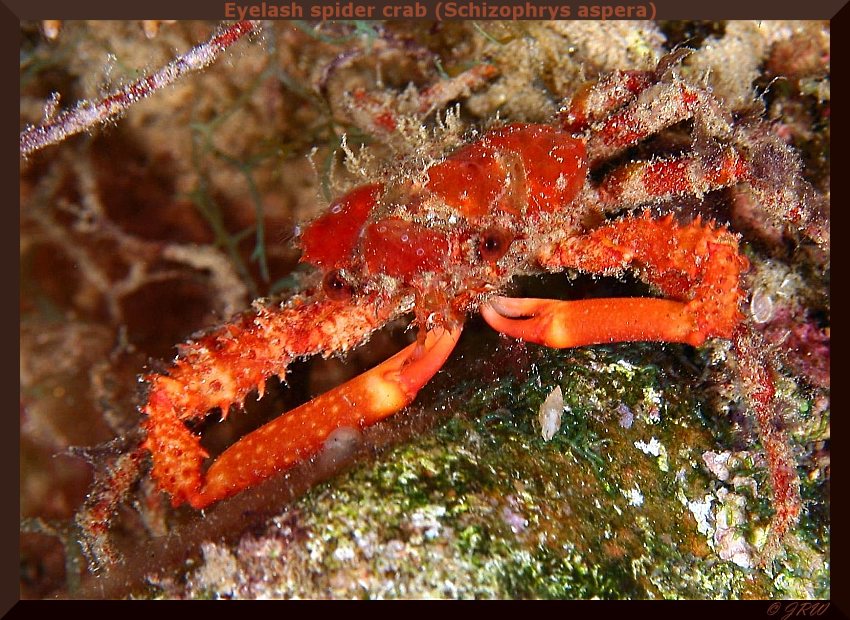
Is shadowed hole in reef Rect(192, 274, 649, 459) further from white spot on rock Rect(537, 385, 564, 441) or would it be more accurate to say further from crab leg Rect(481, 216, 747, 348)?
white spot on rock Rect(537, 385, 564, 441)

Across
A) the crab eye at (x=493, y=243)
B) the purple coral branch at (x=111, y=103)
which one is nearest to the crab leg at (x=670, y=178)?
the crab eye at (x=493, y=243)

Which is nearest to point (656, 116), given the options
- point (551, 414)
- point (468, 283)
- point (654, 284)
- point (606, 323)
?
point (654, 284)

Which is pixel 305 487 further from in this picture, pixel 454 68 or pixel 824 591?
pixel 454 68

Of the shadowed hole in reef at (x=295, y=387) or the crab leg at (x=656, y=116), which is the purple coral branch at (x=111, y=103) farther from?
the crab leg at (x=656, y=116)

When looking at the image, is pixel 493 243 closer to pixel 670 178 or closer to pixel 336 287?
pixel 336 287

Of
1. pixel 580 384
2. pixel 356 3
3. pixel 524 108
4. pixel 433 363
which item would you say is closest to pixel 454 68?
pixel 524 108

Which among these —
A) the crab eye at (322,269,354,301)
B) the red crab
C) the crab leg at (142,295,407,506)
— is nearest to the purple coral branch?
the red crab
